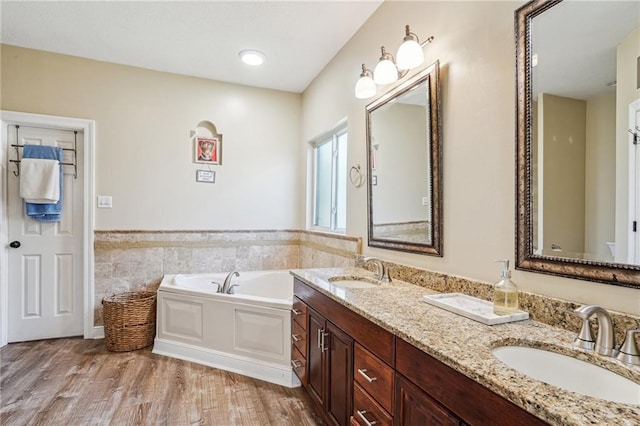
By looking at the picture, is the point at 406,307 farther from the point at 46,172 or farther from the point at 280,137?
the point at 46,172

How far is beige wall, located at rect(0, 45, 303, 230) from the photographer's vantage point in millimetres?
3057

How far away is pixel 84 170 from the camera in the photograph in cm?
315

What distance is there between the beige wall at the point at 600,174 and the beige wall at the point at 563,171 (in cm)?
2

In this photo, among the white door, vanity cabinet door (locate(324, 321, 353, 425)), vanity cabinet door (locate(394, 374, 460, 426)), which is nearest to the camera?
vanity cabinet door (locate(394, 374, 460, 426))

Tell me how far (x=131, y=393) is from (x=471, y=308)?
7.24ft

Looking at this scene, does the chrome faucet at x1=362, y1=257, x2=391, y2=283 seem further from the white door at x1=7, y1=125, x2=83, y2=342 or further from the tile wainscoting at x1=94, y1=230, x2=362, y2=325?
the white door at x1=7, y1=125, x2=83, y2=342

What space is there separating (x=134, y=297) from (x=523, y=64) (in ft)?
11.2

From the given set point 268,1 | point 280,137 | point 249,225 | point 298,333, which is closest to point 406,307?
point 298,333

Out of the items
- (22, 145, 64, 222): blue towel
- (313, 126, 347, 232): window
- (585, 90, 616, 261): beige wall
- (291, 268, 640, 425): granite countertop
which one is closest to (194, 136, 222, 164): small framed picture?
(313, 126, 347, 232): window

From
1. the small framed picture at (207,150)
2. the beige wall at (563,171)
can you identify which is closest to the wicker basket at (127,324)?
the small framed picture at (207,150)

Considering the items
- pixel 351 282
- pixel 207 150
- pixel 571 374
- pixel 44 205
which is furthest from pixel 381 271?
pixel 44 205

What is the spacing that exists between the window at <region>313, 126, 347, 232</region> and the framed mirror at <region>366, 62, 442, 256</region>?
661mm

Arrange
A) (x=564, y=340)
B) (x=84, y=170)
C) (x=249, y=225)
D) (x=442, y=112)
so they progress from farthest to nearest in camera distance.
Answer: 1. (x=249, y=225)
2. (x=84, y=170)
3. (x=442, y=112)
4. (x=564, y=340)

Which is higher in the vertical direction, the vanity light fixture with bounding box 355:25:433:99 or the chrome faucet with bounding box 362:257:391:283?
the vanity light fixture with bounding box 355:25:433:99
